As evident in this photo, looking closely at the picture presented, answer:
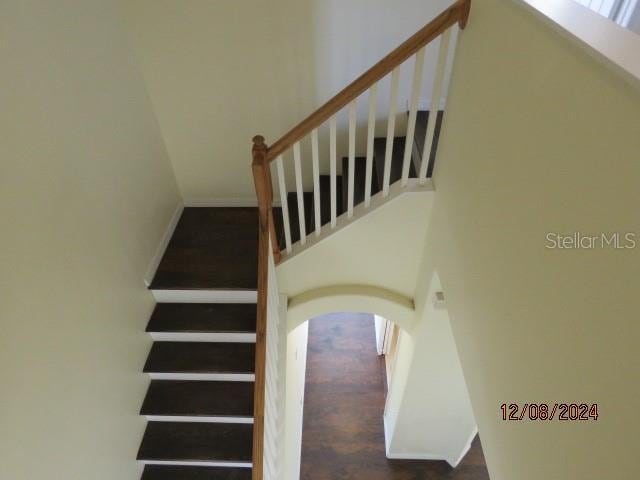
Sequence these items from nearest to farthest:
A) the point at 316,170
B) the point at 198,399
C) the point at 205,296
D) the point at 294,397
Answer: the point at 316,170 < the point at 198,399 < the point at 205,296 < the point at 294,397

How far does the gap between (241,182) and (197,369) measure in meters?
1.55

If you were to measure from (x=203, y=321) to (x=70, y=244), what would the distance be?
1.08 meters

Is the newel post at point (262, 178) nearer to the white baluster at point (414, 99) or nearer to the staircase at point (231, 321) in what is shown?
the staircase at point (231, 321)

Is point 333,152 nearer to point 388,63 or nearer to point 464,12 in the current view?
point 388,63

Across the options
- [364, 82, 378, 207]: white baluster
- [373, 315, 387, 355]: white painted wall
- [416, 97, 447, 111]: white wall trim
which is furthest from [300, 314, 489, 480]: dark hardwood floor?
[416, 97, 447, 111]: white wall trim

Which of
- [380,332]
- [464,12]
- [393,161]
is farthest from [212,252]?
[380,332]

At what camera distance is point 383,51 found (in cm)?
252

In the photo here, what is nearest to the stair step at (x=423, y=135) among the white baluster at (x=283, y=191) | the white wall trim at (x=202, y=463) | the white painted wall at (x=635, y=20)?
the white baluster at (x=283, y=191)

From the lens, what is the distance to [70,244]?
1.79 metres

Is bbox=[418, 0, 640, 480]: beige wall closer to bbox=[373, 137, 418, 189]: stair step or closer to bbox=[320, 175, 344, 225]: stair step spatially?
bbox=[373, 137, 418, 189]: stair step

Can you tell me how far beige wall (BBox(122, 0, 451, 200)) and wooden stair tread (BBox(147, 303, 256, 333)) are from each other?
48.7 inches

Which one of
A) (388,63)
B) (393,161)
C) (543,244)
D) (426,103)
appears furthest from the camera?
(426,103)

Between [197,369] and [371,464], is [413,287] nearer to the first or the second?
[197,369]

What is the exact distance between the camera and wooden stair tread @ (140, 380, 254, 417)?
245 centimetres
